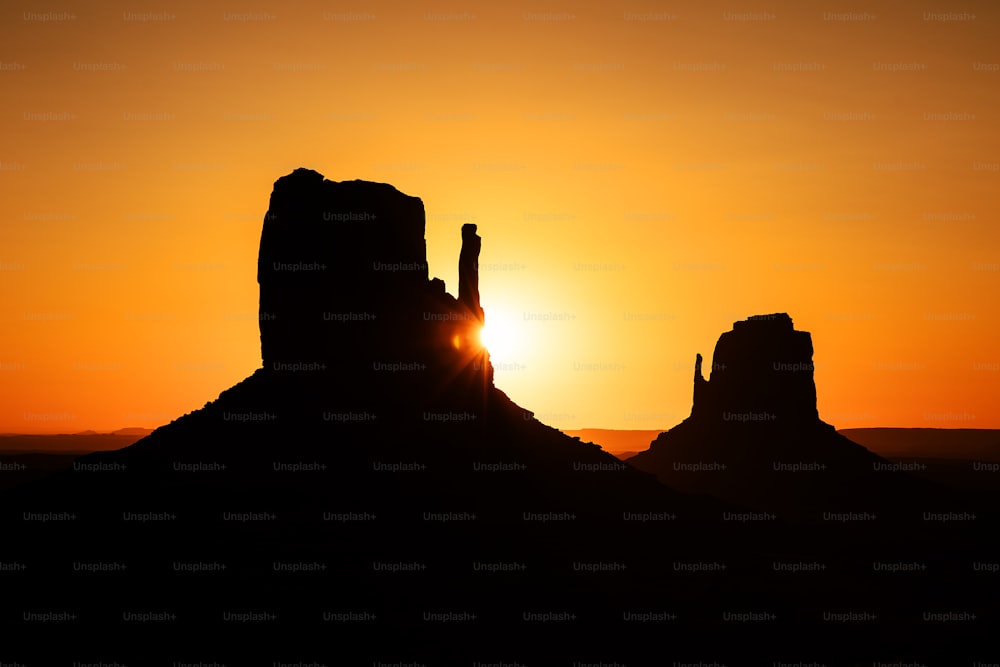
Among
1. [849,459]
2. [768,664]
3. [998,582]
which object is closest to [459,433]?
[768,664]

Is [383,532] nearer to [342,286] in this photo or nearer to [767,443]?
[342,286]

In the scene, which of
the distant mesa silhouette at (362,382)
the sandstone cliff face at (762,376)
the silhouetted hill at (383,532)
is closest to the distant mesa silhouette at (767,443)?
the sandstone cliff face at (762,376)

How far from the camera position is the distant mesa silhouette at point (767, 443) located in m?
121

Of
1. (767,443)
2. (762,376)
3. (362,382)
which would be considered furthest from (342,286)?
(762,376)

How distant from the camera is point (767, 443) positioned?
129 metres

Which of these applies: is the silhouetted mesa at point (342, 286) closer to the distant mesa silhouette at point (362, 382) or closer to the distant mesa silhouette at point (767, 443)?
the distant mesa silhouette at point (362, 382)

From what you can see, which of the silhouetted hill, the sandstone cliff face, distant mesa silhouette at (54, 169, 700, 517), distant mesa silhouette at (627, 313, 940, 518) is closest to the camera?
the silhouetted hill

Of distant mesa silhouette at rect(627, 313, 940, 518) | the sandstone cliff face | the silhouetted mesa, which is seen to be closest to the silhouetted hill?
the silhouetted mesa

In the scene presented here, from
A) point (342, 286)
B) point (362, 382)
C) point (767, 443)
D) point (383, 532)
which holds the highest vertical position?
point (342, 286)

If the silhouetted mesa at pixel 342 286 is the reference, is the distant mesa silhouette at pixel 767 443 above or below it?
below

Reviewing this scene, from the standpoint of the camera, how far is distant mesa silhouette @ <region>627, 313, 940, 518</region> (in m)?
121

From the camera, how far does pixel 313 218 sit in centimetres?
7512

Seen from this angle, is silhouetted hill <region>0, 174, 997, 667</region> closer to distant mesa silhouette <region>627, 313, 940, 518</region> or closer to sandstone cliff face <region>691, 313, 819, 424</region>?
distant mesa silhouette <region>627, 313, 940, 518</region>

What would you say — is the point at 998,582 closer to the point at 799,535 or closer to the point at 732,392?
the point at 799,535
